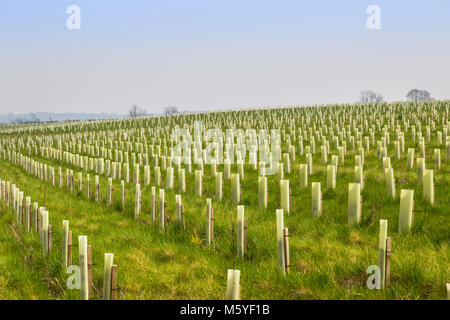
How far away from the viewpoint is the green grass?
438 centimetres

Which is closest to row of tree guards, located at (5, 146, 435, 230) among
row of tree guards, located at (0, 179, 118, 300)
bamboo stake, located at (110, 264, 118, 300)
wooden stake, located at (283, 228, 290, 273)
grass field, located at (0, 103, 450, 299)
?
grass field, located at (0, 103, 450, 299)

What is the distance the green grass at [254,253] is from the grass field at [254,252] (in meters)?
0.01

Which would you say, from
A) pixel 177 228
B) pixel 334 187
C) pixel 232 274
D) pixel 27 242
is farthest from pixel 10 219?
pixel 232 274

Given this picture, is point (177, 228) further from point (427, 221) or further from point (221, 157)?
point (221, 157)

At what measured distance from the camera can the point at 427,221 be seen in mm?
6293

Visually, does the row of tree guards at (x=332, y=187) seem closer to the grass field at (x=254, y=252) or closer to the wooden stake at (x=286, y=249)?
the grass field at (x=254, y=252)

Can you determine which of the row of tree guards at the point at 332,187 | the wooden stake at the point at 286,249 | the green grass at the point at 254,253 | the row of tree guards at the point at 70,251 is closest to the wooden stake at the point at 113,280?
the row of tree guards at the point at 70,251

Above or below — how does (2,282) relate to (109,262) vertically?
below

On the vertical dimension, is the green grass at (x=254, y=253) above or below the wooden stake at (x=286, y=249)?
below

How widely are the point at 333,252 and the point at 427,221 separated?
6.44 feet

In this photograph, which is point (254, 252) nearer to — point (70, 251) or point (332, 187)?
point (70, 251)

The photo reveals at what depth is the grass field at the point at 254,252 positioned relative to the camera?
173 inches

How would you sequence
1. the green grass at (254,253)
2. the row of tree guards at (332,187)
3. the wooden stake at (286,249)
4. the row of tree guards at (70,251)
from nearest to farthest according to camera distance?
the row of tree guards at (70,251), the green grass at (254,253), the wooden stake at (286,249), the row of tree guards at (332,187)

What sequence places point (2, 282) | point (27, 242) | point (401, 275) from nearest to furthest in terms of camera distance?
point (401, 275) → point (2, 282) → point (27, 242)
